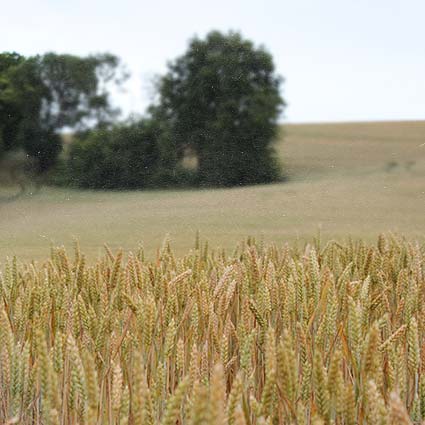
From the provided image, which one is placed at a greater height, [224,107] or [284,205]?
[224,107]

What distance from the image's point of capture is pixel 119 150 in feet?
9.73

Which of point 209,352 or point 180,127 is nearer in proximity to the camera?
point 209,352

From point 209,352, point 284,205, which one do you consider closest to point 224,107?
point 284,205

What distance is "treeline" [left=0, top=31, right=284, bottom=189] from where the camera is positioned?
116 inches

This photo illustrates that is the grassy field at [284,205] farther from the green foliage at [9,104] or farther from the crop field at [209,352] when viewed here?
the crop field at [209,352]

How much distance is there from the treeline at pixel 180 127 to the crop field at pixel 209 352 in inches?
39.0

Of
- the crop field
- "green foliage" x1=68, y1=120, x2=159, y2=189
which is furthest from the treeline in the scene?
the crop field

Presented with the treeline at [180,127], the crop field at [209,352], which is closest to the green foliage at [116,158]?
the treeline at [180,127]

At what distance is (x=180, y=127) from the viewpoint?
9.81 feet

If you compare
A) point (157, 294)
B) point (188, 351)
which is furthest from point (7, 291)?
point (188, 351)

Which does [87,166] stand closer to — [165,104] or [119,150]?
[119,150]

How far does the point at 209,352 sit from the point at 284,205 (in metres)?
1.77

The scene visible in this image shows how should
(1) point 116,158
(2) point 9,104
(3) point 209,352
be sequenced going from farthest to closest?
1. (2) point 9,104
2. (1) point 116,158
3. (3) point 209,352

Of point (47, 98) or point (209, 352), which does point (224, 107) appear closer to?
→ point (47, 98)
